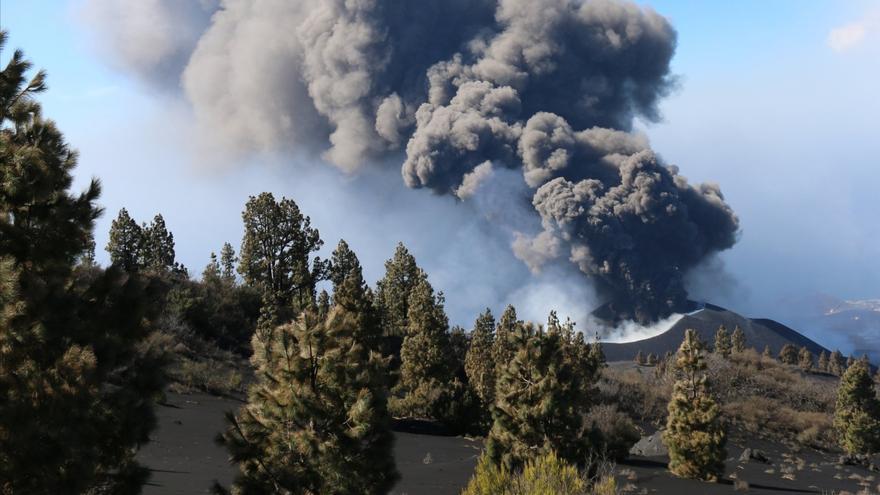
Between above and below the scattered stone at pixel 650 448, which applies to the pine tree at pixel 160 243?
above

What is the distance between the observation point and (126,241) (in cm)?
5866

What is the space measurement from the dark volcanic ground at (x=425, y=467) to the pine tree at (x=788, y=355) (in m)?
57.6

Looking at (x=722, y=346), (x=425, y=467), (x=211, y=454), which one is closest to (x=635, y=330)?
(x=722, y=346)

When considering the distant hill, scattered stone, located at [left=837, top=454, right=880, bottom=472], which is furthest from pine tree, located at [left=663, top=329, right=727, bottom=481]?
the distant hill

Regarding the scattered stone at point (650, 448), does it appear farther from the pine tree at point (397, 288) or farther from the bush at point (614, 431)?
the pine tree at point (397, 288)

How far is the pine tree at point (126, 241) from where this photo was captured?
Result: 190ft

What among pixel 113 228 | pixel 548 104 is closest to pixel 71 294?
pixel 113 228

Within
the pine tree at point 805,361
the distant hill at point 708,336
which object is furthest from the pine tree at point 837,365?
the distant hill at point 708,336

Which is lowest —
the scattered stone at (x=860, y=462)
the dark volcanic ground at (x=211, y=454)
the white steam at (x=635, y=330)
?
the dark volcanic ground at (x=211, y=454)

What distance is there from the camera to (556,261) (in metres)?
114

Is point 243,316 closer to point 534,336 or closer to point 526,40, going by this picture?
point 534,336

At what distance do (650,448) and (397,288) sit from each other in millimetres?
28455

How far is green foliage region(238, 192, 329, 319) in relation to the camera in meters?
56.0

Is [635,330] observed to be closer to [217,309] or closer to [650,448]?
[217,309]
